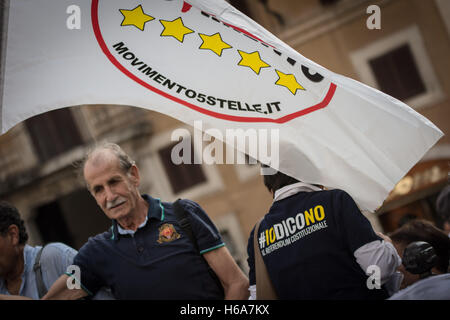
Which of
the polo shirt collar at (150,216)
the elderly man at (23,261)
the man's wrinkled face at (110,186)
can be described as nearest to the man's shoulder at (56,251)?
the elderly man at (23,261)

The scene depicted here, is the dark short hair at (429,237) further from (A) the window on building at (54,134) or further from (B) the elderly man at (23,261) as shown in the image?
(A) the window on building at (54,134)

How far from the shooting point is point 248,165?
10.9 m

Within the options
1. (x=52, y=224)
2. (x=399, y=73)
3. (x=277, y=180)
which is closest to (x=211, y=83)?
(x=277, y=180)

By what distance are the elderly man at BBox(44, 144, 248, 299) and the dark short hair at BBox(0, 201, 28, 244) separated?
49 cm

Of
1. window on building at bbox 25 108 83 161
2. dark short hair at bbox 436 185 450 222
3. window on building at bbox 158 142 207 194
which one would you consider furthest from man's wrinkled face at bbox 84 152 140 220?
window on building at bbox 25 108 83 161

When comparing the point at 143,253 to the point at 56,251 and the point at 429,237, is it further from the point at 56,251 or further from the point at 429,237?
the point at 429,237

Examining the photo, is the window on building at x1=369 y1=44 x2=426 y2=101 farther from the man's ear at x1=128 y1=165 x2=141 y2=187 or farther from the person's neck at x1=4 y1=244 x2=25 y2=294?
the person's neck at x1=4 y1=244 x2=25 y2=294

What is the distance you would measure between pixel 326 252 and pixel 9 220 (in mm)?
1658

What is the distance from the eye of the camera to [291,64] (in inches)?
93.3

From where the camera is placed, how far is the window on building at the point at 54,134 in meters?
13.1

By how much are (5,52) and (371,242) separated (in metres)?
1.84

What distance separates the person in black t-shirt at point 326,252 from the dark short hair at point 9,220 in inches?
54.2
